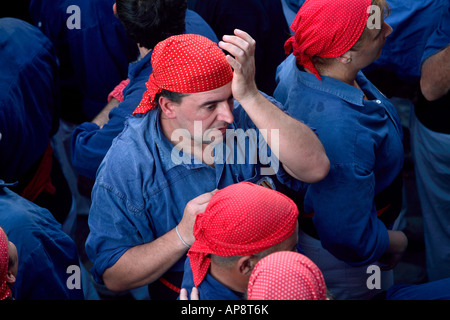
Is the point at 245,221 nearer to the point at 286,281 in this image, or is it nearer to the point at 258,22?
the point at 286,281

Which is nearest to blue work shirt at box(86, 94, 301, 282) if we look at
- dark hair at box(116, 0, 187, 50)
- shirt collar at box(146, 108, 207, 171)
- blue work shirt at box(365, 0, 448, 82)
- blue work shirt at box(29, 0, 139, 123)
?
shirt collar at box(146, 108, 207, 171)

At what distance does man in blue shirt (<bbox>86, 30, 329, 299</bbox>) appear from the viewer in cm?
185

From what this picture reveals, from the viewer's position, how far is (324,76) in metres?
2.04

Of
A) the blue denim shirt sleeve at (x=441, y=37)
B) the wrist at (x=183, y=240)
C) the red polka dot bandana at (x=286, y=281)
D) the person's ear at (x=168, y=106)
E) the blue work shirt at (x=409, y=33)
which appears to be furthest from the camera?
the blue work shirt at (x=409, y=33)

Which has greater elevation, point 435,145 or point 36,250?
point 36,250

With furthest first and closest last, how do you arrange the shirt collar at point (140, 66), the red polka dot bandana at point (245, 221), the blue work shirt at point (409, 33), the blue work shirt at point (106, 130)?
the blue work shirt at point (409, 33) → the shirt collar at point (140, 66) → the blue work shirt at point (106, 130) → the red polka dot bandana at point (245, 221)

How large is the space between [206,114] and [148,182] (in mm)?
348

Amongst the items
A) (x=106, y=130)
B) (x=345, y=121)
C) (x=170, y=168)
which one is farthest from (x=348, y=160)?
(x=106, y=130)

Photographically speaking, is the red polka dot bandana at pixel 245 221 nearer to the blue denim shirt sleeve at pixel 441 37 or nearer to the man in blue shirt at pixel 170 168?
the man in blue shirt at pixel 170 168

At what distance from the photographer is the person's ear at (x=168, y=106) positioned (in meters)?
1.95

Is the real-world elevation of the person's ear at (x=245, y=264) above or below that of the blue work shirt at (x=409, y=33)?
below

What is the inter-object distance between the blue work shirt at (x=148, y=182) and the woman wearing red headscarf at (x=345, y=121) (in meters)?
0.22

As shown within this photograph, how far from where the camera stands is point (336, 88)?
6.57 feet

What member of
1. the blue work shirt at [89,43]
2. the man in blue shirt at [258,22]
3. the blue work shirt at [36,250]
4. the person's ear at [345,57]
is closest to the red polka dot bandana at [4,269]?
the blue work shirt at [36,250]
